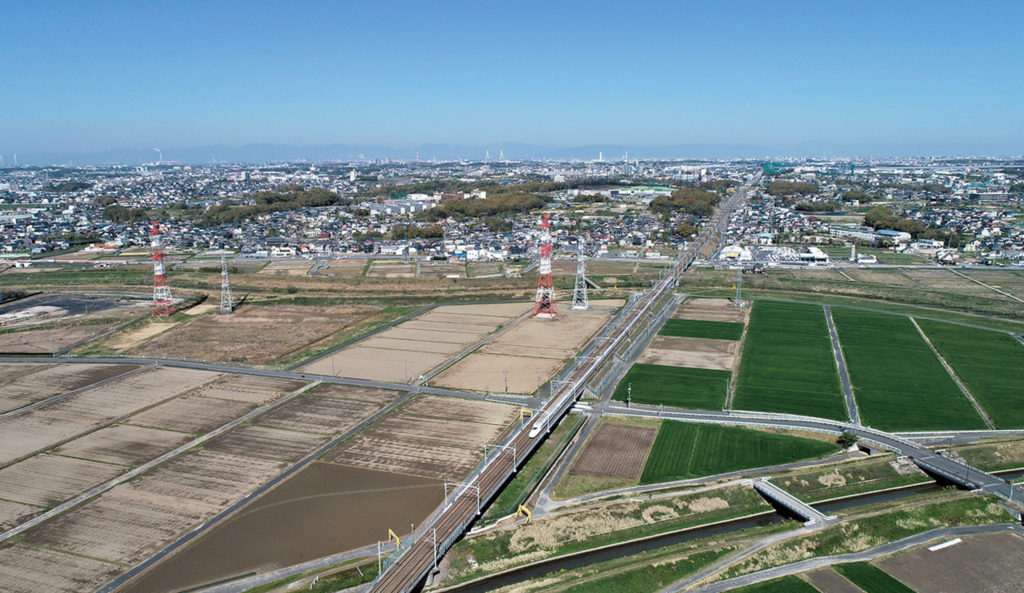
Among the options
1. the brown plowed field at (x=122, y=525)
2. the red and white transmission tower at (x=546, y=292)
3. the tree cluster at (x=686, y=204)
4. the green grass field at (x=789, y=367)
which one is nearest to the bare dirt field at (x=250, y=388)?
the brown plowed field at (x=122, y=525)

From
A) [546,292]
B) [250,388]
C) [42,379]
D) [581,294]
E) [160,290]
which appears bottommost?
[250,388]

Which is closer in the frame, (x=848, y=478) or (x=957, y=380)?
(x=848, y=478)

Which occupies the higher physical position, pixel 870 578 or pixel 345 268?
pixel 345 268

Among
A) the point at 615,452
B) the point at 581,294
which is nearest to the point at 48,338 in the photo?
the point at 581,294

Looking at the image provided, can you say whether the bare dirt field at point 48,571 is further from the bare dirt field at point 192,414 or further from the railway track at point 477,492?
the bare dirt field at point 192,414

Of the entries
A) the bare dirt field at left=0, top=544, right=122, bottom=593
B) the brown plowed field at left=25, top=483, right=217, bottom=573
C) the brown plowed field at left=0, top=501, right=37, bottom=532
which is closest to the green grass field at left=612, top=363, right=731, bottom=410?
the brown plowed field at left=25, top=483, right=217, bottom=573

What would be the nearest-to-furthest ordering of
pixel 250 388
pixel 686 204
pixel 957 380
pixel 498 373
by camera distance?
pixel 957 380, pixel 250 388, pixel 498 373, pixel 686 204

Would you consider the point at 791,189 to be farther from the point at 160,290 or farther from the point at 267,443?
the point at 267,443

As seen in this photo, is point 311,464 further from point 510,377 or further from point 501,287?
point 501,287
